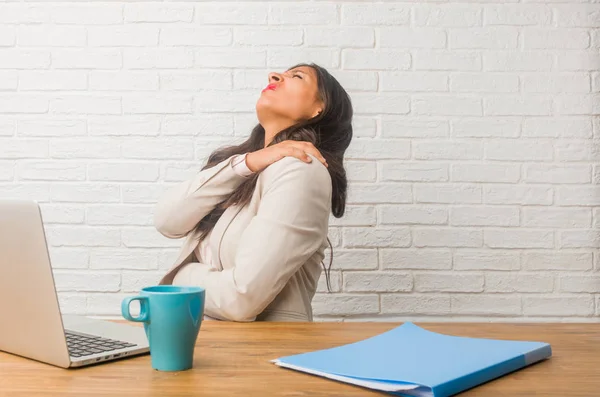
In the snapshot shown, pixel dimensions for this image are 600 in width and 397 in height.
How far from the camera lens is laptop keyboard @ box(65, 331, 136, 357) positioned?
2.85 feet

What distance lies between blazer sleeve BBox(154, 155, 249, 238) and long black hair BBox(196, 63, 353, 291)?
0.04 meters

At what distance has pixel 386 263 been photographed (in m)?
2.29

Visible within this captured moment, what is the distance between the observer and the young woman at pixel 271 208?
155cm

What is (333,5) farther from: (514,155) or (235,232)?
(235,232)

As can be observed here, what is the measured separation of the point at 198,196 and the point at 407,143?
2.72ft

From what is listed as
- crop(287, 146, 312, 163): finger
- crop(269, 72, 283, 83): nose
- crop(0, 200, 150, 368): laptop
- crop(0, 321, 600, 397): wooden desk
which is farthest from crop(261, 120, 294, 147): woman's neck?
crop(0, 200, 150, 368): laptop

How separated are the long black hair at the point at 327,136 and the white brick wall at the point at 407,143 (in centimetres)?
28

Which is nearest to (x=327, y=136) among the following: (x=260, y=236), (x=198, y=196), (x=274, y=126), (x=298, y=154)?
(x=274, y=126)

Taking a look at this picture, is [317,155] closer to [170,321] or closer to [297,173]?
[297,173]

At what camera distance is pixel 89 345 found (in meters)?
0.91

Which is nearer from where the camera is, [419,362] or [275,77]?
[419,362]

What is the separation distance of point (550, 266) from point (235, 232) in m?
1.20

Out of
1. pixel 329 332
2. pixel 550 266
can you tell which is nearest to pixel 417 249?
pixel 550 266

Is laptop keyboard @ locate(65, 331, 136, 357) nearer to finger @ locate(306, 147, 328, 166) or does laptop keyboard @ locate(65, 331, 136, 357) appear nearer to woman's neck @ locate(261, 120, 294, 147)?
finger @ locate(306, 147, 328, 166)
